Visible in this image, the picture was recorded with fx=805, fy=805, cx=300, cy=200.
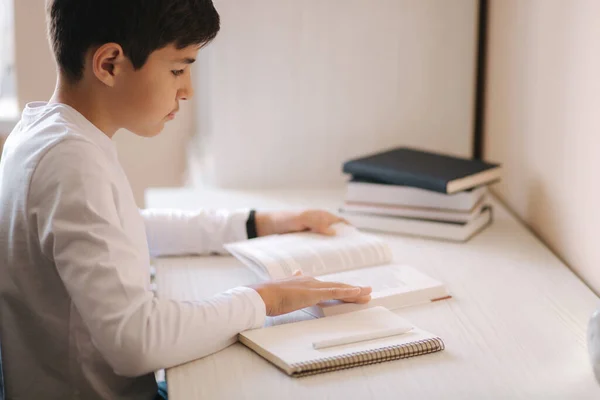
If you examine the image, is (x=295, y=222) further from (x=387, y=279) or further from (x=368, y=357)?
(x=368, y=357)

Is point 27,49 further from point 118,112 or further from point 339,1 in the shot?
point 118,112

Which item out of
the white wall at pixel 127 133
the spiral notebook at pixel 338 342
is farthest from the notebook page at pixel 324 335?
the white wall at pixel 127 133

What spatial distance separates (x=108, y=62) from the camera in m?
0.94

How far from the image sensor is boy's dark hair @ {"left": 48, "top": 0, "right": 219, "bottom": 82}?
0.92 m

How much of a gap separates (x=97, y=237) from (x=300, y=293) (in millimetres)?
250

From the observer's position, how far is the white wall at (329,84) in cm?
161

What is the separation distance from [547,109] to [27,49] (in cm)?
120

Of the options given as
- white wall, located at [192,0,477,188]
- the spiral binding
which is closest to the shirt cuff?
the spiral binding

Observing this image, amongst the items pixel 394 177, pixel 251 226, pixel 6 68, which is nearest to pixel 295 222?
pixel 251 226

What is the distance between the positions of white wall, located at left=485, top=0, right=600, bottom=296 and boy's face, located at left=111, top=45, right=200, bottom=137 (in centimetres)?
56

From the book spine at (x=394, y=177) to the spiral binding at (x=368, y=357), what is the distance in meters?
0.47

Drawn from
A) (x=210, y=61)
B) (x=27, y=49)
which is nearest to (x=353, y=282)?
(x=210, y=61)

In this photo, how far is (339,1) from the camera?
1.61 m

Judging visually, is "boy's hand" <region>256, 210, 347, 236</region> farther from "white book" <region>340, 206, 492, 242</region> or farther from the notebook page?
the notebook page
